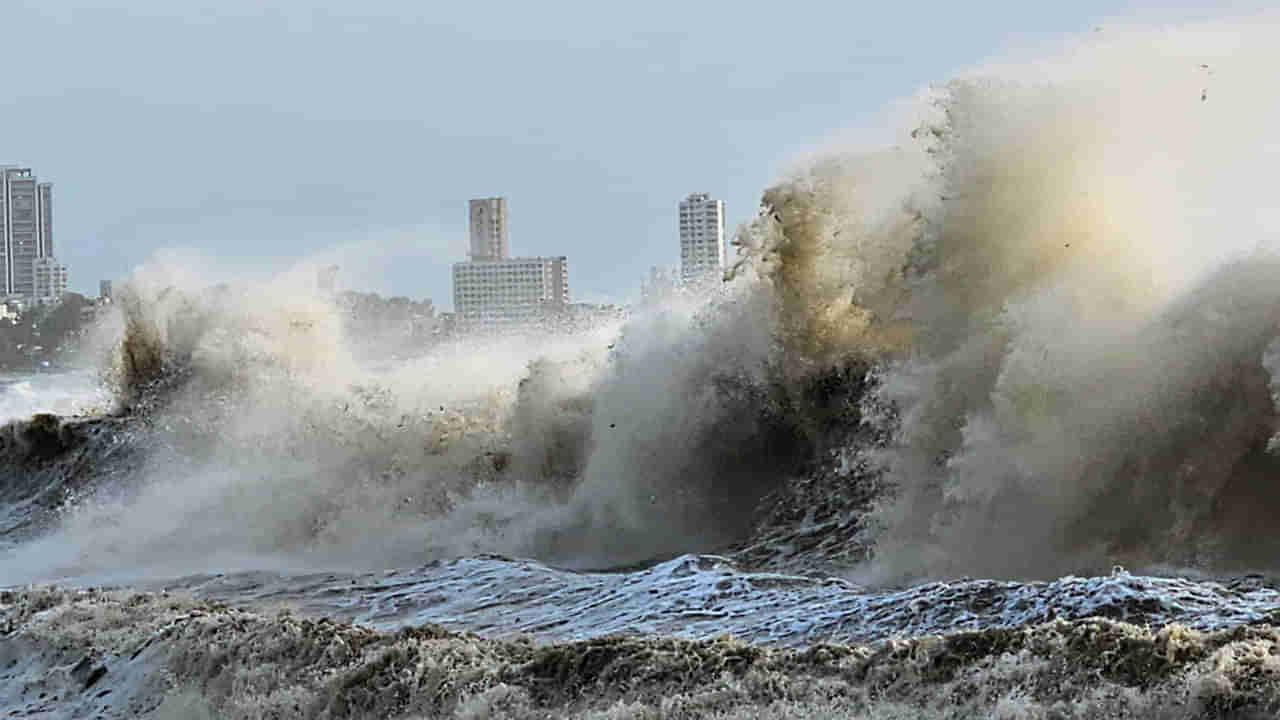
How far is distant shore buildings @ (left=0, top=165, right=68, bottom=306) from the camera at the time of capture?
17662cm

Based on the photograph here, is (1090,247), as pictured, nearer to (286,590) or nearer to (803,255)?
(803,255)

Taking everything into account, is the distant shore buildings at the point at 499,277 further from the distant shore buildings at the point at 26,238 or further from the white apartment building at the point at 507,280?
the distant shore buildings at the point at 26,238

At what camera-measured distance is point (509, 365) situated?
2506 cm

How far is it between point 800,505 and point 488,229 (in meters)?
91.0

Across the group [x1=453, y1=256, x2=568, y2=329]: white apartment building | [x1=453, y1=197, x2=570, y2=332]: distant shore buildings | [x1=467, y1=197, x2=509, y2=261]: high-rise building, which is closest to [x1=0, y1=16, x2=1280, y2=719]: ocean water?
[x1=453, y1=197, x2=570, y2=332]: distant shore buildings

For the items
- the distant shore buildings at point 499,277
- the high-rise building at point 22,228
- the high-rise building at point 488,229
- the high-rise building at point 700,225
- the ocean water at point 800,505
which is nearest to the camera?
the ocean water at point 800,505

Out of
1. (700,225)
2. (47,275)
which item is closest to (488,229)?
(700,225)

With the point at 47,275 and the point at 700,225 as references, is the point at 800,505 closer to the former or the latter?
the point at 700,225

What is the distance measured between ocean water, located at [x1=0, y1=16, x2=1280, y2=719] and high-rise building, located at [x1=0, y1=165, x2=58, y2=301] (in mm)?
164629

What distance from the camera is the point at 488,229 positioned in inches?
4131

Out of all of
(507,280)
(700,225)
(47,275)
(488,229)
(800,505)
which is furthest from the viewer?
(47,275)

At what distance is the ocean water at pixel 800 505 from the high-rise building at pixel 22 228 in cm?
16463

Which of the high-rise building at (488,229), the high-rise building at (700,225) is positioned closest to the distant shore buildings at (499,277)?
the high-rise building at (488,229)

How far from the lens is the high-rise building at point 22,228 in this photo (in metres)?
177
